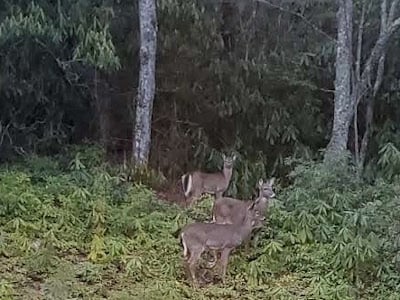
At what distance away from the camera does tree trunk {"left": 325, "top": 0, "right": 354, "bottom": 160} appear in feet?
34.3

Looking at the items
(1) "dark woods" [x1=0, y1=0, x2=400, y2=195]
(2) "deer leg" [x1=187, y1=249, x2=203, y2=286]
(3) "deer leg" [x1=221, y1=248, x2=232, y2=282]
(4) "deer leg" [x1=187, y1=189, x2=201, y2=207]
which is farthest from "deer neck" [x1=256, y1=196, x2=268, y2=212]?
(1) "dark woods" [x1=0, y1=0, x2=400, y2=195]

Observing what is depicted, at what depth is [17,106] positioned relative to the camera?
1196 centimetres

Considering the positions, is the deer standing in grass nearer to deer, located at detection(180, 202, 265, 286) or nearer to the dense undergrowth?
the dense undergrowth

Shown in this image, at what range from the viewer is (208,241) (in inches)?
279

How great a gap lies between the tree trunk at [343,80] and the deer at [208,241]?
3.18 metres

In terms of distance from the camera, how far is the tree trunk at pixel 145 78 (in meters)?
10.6

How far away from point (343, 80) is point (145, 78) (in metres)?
2.46

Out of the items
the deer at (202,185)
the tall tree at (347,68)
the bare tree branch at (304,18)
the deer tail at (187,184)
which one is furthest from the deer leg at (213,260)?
the bare tree branch at (304,18)

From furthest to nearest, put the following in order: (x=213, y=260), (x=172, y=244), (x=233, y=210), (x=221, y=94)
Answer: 1. (x=221, y=94)
2. (x=233, y=210)
3. (x=172, y=244)
4. (x=213, y=260)

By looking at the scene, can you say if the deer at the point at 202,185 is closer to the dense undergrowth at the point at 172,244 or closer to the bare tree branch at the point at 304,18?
the dense undergrowth at the point at 172,244

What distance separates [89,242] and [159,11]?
4822mm

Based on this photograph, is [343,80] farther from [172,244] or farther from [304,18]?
[172,244]

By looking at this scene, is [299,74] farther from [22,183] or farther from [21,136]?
[22,183]

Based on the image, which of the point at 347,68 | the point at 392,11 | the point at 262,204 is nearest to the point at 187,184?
the point at 262,204
